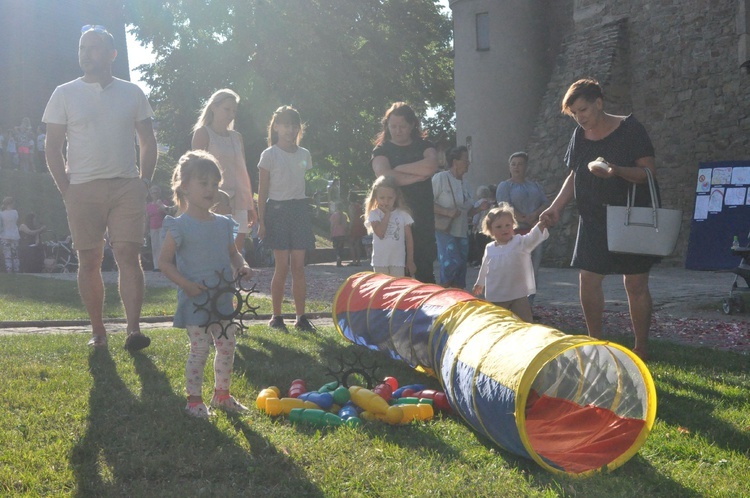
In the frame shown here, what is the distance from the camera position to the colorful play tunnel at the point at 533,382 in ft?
12.1

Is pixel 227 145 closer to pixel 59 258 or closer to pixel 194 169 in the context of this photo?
pixel 194 169

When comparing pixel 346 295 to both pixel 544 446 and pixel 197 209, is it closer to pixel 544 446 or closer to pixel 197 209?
pixel 197 209

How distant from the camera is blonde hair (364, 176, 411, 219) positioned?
739 cm

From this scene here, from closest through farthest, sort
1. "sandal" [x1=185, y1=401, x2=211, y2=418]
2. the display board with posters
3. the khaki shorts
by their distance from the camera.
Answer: "sandal" [x1=185, y1=401, x2=211, y2=418], the khaki shorts, the display board with posters

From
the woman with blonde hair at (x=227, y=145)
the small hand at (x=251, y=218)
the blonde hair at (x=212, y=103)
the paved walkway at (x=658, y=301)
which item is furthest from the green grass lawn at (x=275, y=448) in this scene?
the paved walkway at (x=658, y=301)

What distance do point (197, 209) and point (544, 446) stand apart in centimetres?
222

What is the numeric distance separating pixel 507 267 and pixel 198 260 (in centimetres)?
286

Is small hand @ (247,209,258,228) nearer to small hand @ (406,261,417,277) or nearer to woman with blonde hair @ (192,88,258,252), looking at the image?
woman with blonde hair @ (192,88,258,252)

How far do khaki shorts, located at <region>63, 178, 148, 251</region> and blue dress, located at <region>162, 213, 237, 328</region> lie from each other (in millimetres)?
1629

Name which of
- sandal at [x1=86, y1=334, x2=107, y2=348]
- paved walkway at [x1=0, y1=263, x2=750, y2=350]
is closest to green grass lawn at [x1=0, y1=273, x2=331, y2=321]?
paved walkway at [x1=0, y1=263, x2=750, y2=350]

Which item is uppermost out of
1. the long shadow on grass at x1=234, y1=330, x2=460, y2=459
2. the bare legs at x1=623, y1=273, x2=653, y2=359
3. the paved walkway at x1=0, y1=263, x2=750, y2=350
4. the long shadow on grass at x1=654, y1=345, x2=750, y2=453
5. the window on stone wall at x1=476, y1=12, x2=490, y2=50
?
the window on stone wall at x1=476, y1=12, x2=490, y2=50

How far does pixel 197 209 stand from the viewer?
192 inches

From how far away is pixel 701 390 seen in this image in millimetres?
5258

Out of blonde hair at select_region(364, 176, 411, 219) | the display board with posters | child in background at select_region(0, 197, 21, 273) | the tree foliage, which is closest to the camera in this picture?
blonde hair at select_region(364, 176, 411, 219)
